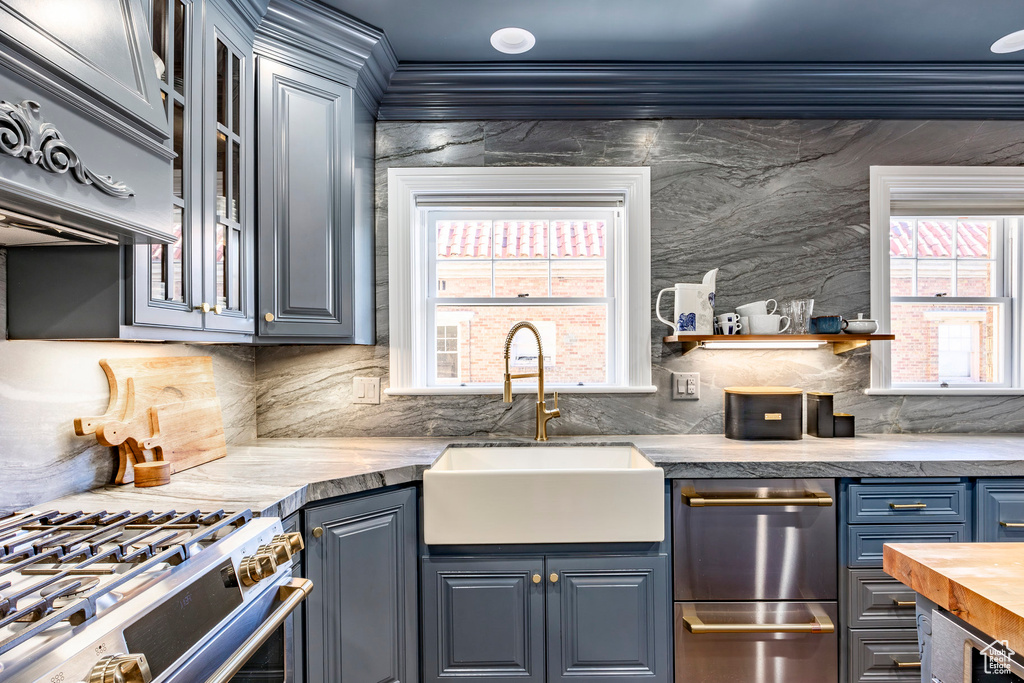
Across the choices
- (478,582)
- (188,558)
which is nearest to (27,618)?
(188,558)

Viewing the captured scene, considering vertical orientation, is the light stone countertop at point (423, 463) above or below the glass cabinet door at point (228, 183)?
below

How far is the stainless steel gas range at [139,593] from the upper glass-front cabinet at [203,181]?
506mm

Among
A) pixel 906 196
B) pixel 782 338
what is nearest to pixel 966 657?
pixel 782 338

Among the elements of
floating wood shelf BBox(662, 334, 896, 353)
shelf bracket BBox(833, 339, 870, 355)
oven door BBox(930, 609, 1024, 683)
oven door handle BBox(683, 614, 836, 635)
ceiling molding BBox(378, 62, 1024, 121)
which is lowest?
oven door handle BBox(683, 614, 836, 635)

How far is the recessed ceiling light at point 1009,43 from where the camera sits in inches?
80.6

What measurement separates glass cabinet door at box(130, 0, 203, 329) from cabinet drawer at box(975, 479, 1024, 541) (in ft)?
8.19

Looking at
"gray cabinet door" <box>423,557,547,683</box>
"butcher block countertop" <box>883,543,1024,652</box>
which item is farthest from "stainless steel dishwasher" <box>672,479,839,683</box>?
"butcher block countertop" <box>883,543,1024,652</box>

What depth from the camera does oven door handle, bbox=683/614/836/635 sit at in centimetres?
175

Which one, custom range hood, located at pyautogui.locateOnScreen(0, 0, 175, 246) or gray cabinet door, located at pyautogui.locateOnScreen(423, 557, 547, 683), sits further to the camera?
gray cabinet door, located at pyautogui.locateOnScreen(423, 557, 547, 683)

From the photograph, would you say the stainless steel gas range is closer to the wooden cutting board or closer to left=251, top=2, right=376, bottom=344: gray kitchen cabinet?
the wooden cutting board

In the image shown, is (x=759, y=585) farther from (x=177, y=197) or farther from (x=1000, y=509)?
(x=177, y=197)

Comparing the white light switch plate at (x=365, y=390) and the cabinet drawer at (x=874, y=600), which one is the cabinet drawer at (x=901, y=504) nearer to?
the cabinet drawer at (x=874, y=600)

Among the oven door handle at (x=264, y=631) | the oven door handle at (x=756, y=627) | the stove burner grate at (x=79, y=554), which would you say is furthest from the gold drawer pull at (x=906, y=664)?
the stove burner grate at (x=79, y=554)

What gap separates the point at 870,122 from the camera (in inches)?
95.1
